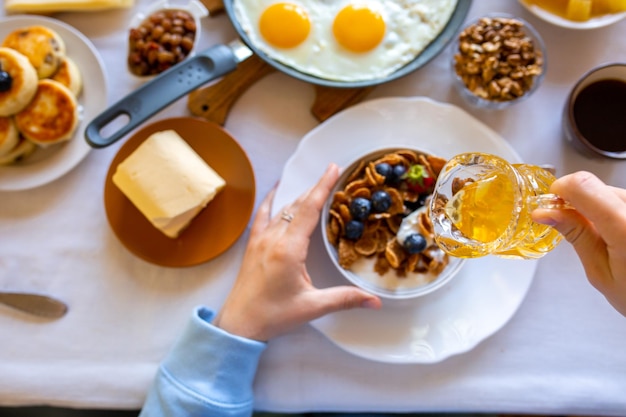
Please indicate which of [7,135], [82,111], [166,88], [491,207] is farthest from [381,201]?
[7,135]

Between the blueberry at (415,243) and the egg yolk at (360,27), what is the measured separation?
1.62 feet

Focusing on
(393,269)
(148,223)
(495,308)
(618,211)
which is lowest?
(495,308)

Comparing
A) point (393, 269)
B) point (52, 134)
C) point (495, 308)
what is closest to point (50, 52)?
point (52, 134)

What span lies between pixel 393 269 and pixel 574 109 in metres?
0.54

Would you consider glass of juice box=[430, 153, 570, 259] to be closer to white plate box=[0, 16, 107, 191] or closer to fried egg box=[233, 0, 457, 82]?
fried egg box=[233, 0, 457, 82]

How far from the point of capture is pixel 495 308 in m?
1.08

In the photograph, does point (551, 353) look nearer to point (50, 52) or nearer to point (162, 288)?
A: point (162, 288)

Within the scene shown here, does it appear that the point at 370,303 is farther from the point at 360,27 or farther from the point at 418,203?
the point at 360,27

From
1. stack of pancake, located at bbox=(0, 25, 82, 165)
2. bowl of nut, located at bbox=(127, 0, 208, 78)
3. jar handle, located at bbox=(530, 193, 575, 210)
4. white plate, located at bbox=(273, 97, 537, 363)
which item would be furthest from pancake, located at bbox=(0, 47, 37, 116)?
jar handle, located at bbox=(530, 193, 575, 210)

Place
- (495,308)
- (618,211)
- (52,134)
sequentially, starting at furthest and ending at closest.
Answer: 1. (52,134)
2. (495,308)
3. (618,211)

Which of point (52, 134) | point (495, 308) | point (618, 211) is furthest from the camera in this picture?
point (52, 134)

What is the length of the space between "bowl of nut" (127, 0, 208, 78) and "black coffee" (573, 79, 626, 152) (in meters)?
0.90

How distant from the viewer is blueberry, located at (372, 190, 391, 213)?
108 cm

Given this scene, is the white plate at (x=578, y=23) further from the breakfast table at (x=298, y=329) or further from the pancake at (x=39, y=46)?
the pancake at (x=39, y=46)
